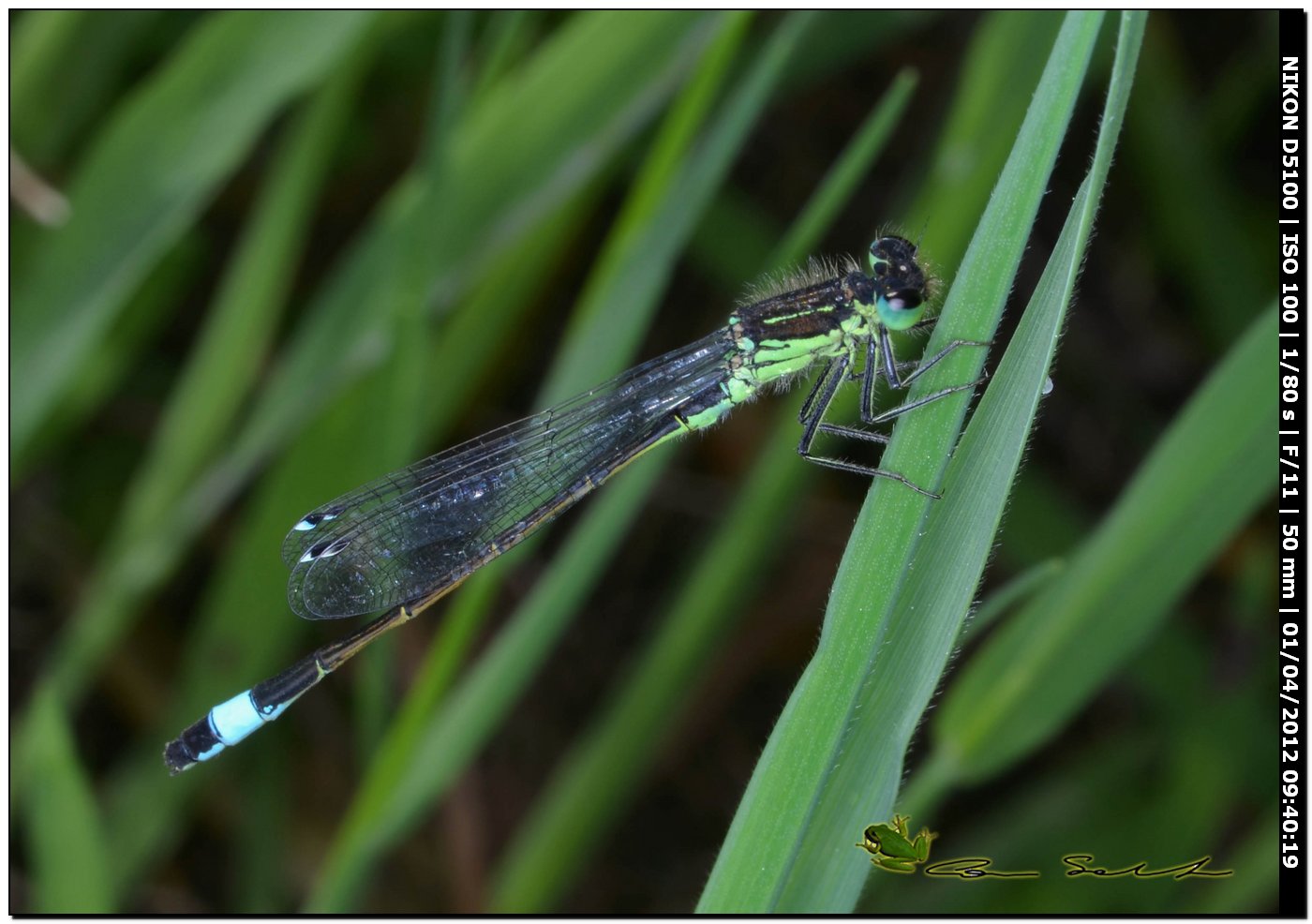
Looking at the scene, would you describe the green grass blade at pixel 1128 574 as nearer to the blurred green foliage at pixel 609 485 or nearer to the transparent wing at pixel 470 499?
the blurred green foliage at pixel 609 485

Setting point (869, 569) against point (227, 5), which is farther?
point (227, 5)

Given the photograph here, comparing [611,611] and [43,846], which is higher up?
[611,611]

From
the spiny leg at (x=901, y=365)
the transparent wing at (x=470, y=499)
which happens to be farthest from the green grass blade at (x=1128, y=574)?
the transparent wing at (x=470, y=499)

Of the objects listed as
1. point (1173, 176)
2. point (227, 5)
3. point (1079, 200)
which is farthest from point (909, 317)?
point (1173, 176)

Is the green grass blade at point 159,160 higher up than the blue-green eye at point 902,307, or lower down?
higher up

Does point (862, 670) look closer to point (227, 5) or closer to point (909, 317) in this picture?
point (909, 317)

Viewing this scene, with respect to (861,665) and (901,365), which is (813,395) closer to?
(901,365)

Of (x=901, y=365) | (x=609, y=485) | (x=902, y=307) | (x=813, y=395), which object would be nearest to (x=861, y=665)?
(x=901, y=365)

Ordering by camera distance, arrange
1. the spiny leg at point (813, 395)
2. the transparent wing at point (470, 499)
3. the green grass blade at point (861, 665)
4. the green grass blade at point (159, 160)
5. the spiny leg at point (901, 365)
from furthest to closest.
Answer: the transparent wing at point (470, 499)
the spiny leg at point (813, 395)
the green grass blade at point (159, 160)
the spiny leg at point (901, 365)
the green grass blade at point (861, 665)
